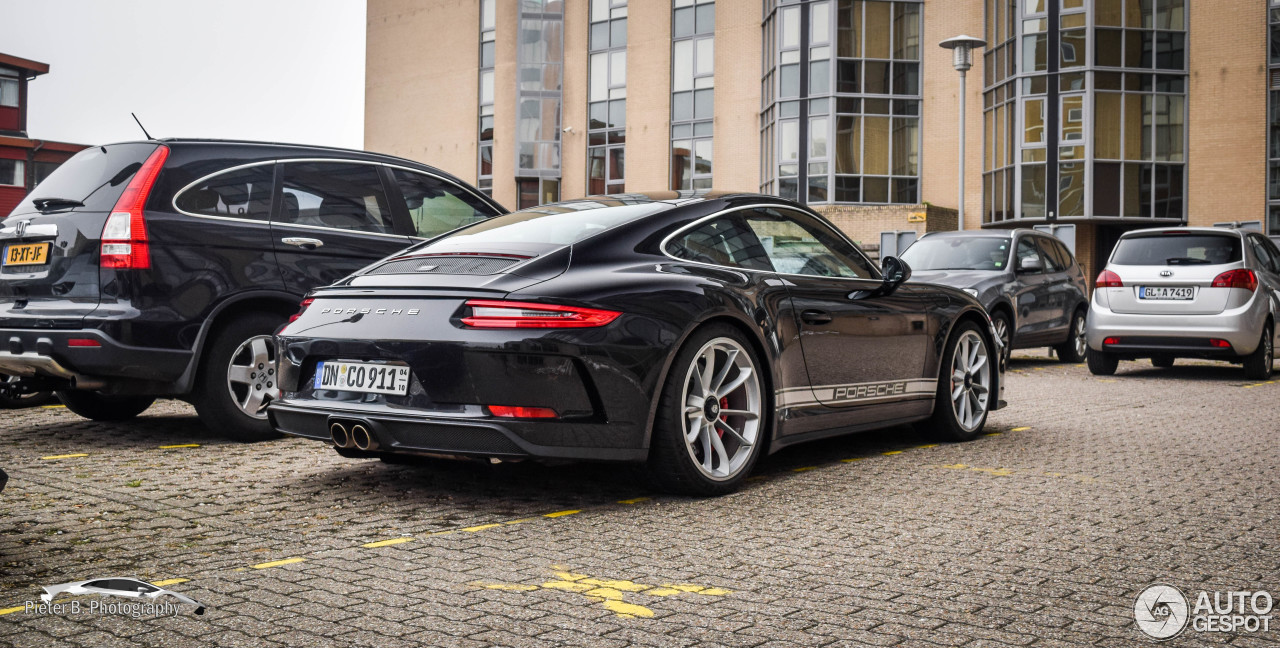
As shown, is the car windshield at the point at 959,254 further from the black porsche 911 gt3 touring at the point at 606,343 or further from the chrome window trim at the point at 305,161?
the black porsche 911 gt3 touring at the point at 606,343

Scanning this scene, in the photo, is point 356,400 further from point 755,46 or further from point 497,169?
point 497,169

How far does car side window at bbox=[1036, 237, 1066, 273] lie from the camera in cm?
1574

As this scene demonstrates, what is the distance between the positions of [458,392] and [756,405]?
1.46 meters

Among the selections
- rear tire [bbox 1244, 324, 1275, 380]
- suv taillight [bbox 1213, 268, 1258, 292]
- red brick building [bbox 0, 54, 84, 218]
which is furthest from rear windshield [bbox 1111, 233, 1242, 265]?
red brick building [bbox 0, 54, 84, 218]

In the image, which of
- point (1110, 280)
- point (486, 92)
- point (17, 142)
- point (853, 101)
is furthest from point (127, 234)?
point (17, 142)

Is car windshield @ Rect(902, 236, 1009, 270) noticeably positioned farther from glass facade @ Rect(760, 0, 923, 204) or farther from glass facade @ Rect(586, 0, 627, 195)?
glass facade @ Rect(586, 0, 627, 195)

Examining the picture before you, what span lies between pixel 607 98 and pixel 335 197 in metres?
39.9

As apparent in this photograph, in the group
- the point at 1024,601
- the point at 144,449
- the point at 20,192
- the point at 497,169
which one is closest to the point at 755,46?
the point at 497,169

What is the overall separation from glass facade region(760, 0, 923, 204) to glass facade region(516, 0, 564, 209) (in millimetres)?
12979

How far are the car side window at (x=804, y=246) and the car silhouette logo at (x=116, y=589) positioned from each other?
334 centimetres

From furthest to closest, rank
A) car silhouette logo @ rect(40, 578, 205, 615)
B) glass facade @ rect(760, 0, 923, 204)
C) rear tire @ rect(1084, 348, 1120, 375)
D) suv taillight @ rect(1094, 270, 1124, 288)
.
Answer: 1. glass facade @ rect(760, 0, 923, 204)
2. rear tire @ rect(1084, 348, 1120, 375)
3. suv taillight @ rect(1094, 270, 1124, 288)
4. car silhouette logo @ rect(40, 578, 205, 615)

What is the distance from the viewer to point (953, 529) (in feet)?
15.7

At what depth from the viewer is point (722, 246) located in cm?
585

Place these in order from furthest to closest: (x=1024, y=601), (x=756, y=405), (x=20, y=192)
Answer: (x=20, y=192) → (x=756, y=405) → (x=1024, y=601)
